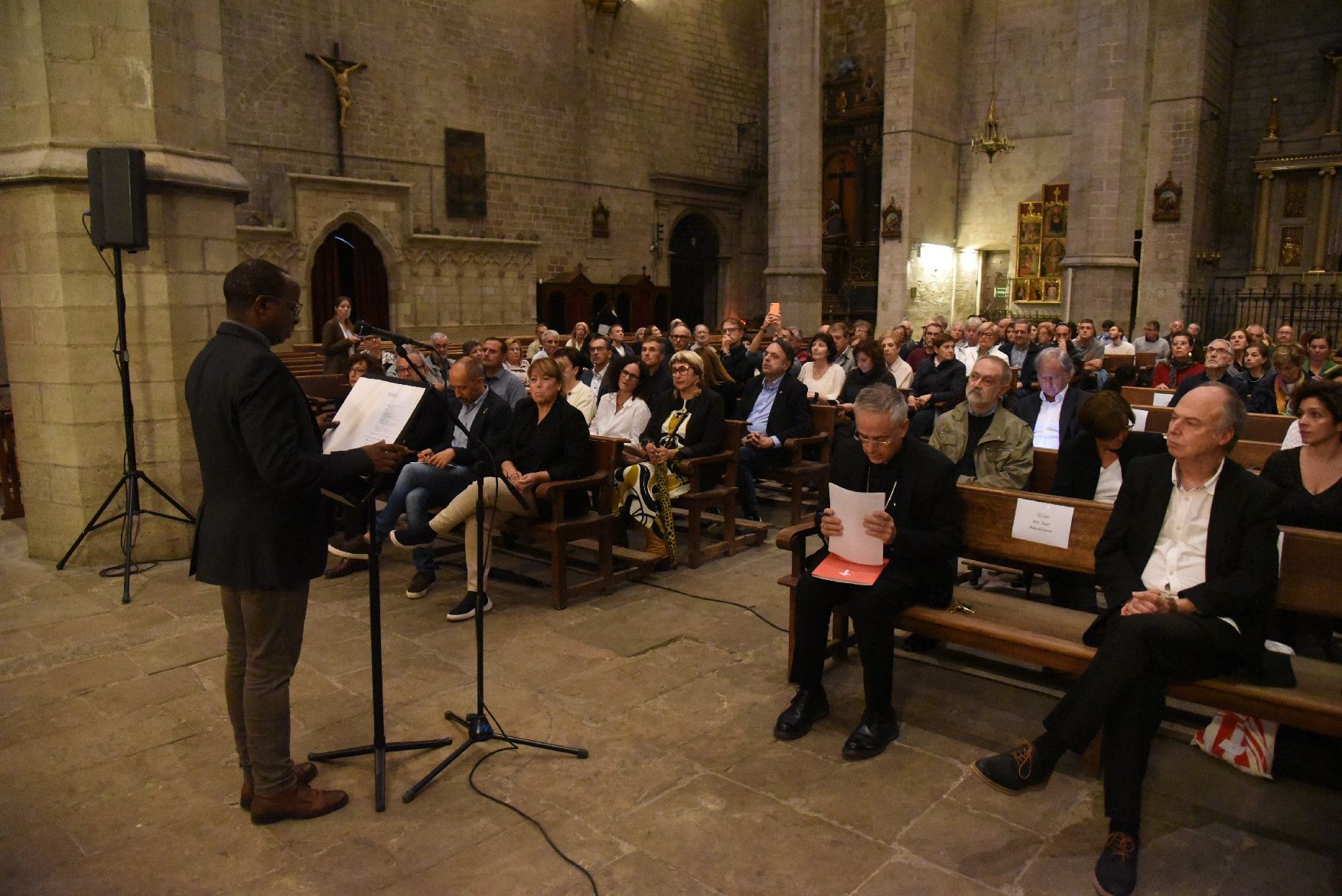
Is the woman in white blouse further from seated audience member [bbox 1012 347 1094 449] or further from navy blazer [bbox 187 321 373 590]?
navy blazer [bbox 187 321 373 590]

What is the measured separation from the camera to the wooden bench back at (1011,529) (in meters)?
3.66

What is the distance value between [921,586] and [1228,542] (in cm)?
104

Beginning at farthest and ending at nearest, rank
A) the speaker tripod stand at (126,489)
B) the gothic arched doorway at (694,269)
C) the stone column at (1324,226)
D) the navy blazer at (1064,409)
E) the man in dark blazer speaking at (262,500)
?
the gothic arched doorway at (694,269) → the stone column at (1324,226) → the navy blazer at (1064,409) → the speaker tripod stand at (126,489) → the man in dark blazer speaking at (262,500)

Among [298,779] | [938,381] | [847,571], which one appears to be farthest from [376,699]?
[938,381]

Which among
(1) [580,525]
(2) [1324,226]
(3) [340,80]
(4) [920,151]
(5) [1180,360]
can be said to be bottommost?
(1) [580,525]

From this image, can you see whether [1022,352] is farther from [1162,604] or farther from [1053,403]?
[1162,604]

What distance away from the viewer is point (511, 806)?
3.05 meters

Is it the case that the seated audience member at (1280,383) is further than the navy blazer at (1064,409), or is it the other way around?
the seated audience member at (1280,383)

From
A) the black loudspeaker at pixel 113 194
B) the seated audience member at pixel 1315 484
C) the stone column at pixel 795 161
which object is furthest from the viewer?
the stone column at pixel 795 161

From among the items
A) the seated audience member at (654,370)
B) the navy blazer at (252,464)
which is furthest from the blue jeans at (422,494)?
the navy blazer at (252,464)

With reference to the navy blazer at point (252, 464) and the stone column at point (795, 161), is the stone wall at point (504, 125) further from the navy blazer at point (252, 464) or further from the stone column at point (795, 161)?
the navy blazer at point (252, 464)

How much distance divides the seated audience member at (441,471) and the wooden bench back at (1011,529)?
8.20 ft

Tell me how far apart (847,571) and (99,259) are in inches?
195

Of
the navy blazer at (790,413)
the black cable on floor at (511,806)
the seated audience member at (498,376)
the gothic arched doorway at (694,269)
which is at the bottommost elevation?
the black cable on floor at (511,806)
